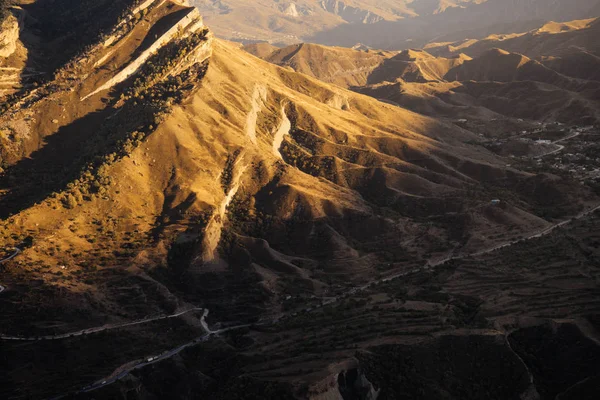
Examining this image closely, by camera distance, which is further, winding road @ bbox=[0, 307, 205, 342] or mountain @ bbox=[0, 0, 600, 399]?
winding road @ bbox=[0, 307, 205, 342]

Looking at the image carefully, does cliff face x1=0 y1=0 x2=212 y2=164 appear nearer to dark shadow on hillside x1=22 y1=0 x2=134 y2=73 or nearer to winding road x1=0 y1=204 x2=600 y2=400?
dark shadow on hillside x1=22 y1=0 x2=134 y2=73

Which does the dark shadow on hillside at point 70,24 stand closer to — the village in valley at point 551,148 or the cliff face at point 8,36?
the cliff face at point 8,36

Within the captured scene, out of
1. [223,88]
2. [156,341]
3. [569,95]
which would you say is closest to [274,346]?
[156,341]

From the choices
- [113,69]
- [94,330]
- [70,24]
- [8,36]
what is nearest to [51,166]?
[113,69]

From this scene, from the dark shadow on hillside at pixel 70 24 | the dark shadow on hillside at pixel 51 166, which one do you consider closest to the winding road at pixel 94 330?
the dark shadow on hillside at pixel 51 166

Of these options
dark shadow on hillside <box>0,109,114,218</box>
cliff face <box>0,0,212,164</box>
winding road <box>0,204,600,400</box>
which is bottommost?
winding road <box>0,204,600,400</box>

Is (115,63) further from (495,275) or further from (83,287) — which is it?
(495,275)

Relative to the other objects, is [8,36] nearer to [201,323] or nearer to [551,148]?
[201,323]

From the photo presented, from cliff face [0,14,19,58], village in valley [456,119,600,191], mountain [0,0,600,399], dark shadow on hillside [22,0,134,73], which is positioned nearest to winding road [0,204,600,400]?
mountain [0,0,600,399]
